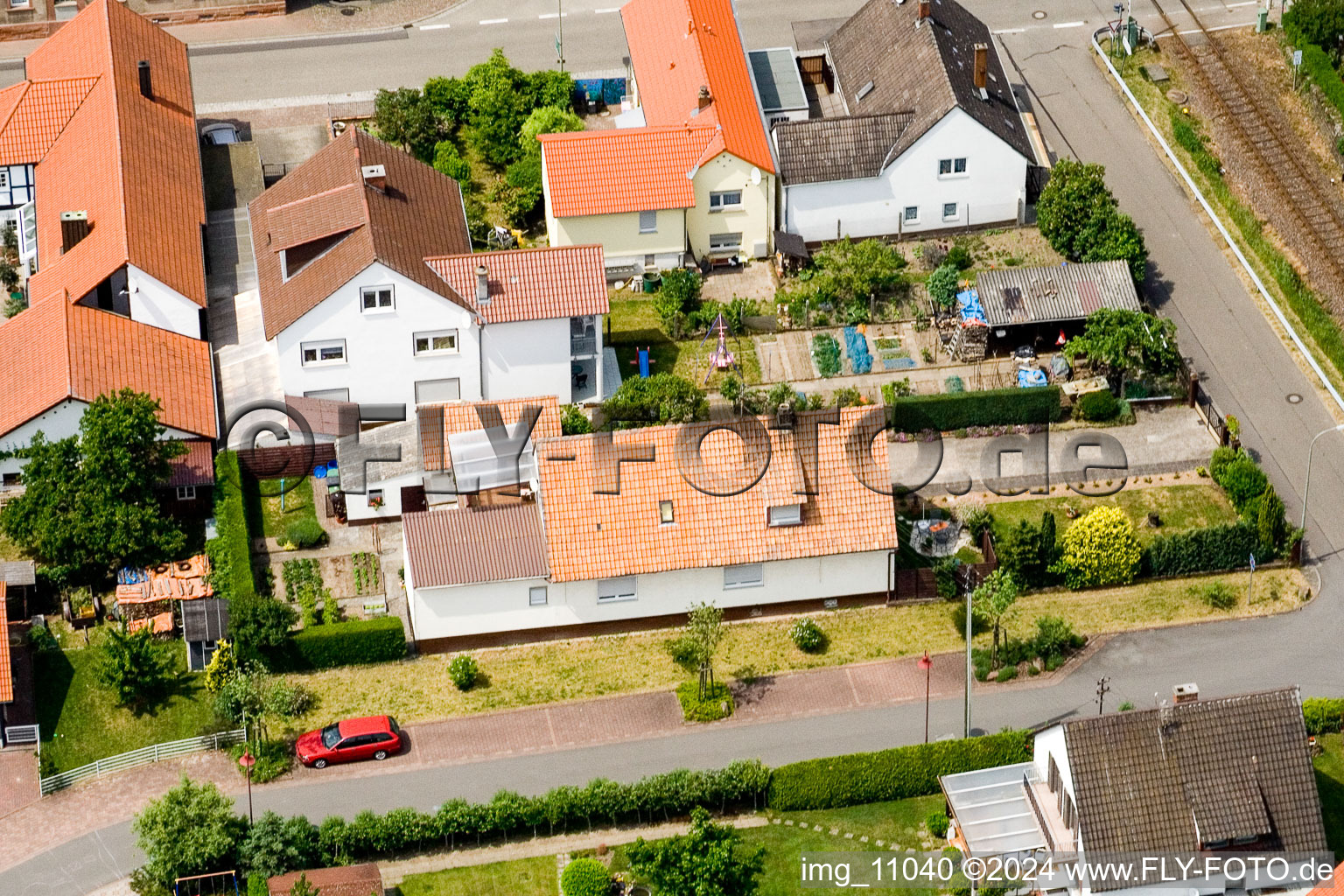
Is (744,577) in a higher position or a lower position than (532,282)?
lower

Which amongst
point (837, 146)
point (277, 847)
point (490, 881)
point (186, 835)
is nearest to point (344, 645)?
point (277, 847)

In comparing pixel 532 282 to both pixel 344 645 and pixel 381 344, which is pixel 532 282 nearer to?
pixel 381 344

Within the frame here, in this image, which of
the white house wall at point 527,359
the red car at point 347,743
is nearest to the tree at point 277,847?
the red car at point 347,743

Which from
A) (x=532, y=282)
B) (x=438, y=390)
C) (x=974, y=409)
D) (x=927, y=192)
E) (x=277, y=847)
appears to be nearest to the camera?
(x=277, y=847)

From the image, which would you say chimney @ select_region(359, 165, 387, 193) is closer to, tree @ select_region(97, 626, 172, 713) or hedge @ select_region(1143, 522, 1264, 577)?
tree @ select_region(97, 626, 172, 713)

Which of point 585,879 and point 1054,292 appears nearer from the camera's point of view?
point 585,879
